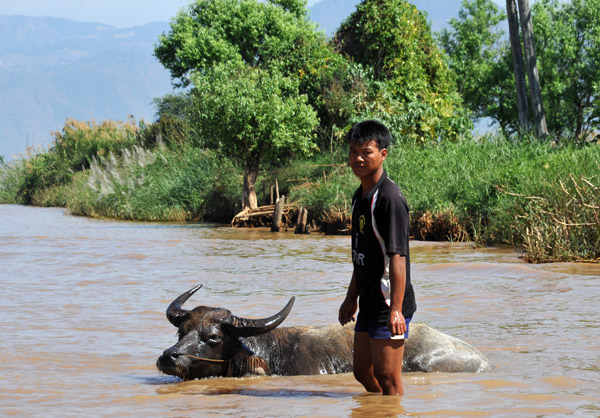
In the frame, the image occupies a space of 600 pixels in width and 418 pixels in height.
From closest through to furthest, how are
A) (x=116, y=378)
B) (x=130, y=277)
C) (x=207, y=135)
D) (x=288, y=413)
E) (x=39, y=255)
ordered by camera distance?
(x=288, y=413) < (x=116, y=378) < (x=130, y=277) < (x=39, y=255) < (x=207, y=135)

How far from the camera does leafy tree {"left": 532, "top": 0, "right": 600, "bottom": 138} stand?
30.3 m

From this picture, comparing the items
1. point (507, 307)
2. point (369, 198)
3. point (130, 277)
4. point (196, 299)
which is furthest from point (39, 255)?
point (369, 198)

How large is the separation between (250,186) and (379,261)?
17.6 m

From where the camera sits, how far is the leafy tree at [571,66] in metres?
30.3

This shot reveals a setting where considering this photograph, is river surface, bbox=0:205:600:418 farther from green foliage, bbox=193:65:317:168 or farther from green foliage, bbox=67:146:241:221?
green foliage, bbox=67:146:241:221

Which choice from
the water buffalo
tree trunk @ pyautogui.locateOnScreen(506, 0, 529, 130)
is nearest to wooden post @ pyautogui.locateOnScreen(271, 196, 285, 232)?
tree trunk @ pyautogui.locateOnScreen(506, 0, 529, 130)

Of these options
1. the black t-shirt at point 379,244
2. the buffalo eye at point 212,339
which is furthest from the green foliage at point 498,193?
the black t-shirt at point 379,244

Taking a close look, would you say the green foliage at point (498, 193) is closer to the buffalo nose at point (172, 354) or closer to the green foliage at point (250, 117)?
the green foliage at point (250, 117)

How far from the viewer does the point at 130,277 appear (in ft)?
38.9

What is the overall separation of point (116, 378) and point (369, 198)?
2723 mm

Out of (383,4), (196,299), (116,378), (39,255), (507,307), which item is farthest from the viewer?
(383,4)

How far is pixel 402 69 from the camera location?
25.0 metres

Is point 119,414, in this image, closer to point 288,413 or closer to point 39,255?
point 288,413

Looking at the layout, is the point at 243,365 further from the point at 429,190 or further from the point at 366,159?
the point at 429,190
